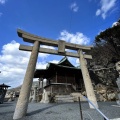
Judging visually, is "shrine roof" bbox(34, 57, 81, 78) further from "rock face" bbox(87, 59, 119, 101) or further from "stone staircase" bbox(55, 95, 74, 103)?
"rock face" bbox(87, 59, 119, 101)

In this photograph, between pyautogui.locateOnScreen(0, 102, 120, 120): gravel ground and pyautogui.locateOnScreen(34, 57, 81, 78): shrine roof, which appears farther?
pyautogui.locateOnScreen(34, 57, 81, 78): shrine roof

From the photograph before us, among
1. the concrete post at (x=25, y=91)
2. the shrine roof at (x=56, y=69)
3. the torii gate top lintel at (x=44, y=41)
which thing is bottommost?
the concrete post at (x=25, y=91)

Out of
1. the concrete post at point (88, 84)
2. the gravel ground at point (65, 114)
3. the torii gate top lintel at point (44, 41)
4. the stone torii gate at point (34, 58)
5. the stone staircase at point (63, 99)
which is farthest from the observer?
the stone staircase at point (63, 99)

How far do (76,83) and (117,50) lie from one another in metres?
10.3

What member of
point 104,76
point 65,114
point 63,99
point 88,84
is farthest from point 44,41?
point 104,76

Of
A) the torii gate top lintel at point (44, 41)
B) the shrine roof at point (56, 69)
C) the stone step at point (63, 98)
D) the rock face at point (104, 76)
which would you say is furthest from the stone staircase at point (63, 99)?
the torii gate top lintel at point (44, 41)

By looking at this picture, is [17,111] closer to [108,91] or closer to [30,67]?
[30,67]

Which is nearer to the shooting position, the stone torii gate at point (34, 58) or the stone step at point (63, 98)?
the stone torii gate at point (34, 58)

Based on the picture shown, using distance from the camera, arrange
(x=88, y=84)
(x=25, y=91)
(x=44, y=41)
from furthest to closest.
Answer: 1. (x=44, y=41)
2. (x=88, y=84)
3. (x=25, y=91)

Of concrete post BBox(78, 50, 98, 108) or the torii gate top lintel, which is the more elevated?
the torii gate top lintel

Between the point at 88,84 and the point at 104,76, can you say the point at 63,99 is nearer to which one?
the point at 88,84

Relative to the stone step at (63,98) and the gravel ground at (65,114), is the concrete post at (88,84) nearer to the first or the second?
the gravel ground at (65,114)

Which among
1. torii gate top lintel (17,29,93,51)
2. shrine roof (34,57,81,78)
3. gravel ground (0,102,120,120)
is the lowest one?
gravel ground (0,102,120,120)

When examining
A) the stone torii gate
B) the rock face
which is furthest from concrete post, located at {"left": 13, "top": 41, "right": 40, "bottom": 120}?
the rock face
